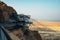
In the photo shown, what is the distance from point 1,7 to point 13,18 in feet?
7.37

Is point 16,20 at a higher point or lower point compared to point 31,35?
higher

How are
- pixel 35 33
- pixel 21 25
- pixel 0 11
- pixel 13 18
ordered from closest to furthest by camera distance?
1. pixel 0 11
2. pixel 21 25
3. pixel 13 18
4. pixel 35 33

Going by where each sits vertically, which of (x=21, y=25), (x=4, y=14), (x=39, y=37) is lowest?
(x=39, y=37)

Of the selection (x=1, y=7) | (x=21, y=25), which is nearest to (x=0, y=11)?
(x=1, y=7)

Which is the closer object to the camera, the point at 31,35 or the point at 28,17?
the point at 31,35

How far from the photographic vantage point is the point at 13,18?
11.7m

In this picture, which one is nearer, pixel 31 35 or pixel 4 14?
pixel 4 14

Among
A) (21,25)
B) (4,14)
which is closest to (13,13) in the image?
(21,25)

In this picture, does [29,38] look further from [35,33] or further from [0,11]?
[0,11]

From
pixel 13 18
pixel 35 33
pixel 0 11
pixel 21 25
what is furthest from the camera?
pixel 35 33

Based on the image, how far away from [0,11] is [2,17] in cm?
34

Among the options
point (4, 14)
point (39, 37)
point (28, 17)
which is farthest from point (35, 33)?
point (4, 14)

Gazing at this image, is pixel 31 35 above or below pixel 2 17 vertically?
below

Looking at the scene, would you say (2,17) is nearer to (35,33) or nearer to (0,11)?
(0,11)
